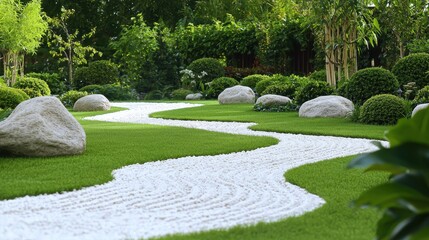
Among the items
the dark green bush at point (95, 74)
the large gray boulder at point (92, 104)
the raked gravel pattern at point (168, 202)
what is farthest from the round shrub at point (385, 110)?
the dark green bush at point (95, 74)

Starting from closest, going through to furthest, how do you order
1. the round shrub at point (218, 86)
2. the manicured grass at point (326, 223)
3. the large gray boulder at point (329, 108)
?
the manicured grass at point (326, 223), the large gray boulder at point (329, 108), the round shrub at point (218, 86)

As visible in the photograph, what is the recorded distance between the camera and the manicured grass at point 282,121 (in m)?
10.3

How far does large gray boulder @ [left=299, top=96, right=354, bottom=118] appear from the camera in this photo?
13.0 m

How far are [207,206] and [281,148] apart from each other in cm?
380

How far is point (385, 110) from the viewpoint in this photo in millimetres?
11500

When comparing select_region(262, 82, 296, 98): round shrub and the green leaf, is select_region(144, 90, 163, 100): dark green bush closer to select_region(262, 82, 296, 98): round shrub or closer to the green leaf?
select_region(262, 82, 296, 98): round shrub

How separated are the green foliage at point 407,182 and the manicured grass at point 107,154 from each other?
388 cm

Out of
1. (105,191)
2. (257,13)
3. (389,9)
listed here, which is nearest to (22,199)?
(105,191)

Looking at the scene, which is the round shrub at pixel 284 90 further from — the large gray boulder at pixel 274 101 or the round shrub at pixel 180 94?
the round shrub at pixel 180 94

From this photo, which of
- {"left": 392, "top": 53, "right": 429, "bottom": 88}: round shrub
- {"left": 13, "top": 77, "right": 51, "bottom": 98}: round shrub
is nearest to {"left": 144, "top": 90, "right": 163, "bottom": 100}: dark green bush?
{"left": 13, "top": 77, "right": 51, "bottom": 98}: round shrub

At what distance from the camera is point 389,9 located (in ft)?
64.7

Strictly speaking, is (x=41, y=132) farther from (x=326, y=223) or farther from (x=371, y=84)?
(x=371, y=84)

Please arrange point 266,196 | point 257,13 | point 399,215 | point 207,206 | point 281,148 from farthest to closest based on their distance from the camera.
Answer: point 257,13 < point 281,148 < point 266,196 < point 207,206 < point 399,215

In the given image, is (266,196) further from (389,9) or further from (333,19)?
(389,9)
